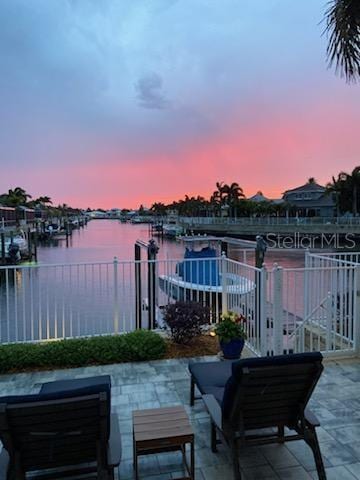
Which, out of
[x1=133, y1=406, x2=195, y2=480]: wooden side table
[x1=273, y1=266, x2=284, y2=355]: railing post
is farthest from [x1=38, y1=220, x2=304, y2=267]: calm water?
[x1=133, y1=406, x2=195, y2=480]: wooden side table

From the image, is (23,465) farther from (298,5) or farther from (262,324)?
(298,5)

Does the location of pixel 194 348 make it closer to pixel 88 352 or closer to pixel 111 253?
pixel 88 352

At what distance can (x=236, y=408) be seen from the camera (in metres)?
2.22

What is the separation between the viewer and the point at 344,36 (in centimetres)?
381

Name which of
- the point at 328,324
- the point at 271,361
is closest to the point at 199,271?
the point at 328,324

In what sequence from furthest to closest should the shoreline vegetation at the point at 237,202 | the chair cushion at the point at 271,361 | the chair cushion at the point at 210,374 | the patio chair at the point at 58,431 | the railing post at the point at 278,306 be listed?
the shoreline vegetation at the point at 237,202 → the railing post at the point at 278,306 → the chair cushion at the point at 210,374 → the chair cushion at the point at 271,361 → the patio chair at the point at 58,431

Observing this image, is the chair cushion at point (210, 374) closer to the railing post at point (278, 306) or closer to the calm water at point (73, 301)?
the railing post at point (278, 306)

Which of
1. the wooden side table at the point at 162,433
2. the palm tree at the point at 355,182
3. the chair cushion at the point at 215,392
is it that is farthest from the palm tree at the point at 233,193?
the wooden side table at the point at 162,433

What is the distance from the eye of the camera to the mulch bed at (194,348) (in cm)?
469

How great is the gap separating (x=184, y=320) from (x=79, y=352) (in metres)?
1.35

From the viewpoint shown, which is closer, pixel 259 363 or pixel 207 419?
pixel 259 363

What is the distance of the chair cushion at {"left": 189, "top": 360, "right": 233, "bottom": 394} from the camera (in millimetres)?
3025

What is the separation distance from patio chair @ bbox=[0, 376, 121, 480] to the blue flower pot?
2.39 metres

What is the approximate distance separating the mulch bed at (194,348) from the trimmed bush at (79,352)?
16 cm
